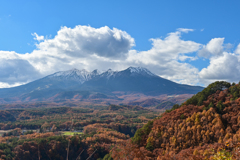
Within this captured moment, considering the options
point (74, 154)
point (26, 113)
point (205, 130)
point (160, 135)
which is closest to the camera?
point (205, 130)

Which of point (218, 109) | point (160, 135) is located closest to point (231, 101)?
point (218, 109)

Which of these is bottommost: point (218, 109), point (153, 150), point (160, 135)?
point (153, 150)

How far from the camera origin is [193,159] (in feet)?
40.9

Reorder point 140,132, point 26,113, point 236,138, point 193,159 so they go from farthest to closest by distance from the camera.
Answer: point 26,113
point 140,132
point 236,138
point 193,159

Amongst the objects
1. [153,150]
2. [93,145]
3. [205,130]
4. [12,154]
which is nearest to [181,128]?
[205,130]

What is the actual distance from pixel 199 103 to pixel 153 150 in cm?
1175

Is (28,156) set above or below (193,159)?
below

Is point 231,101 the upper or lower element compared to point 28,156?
upper

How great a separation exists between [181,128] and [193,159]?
13.8 m

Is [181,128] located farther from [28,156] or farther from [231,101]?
[28,156]

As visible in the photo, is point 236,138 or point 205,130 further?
point 205,130

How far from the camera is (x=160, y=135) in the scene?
27.1 m

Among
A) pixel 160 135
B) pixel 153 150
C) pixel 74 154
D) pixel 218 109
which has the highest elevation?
pixel 218 109

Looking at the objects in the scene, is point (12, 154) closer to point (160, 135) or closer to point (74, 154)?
point (74, 154)
